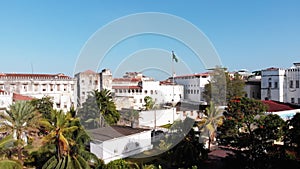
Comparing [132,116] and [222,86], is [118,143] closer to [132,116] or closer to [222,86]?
[132,116]

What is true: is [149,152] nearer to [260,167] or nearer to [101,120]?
[101,120]

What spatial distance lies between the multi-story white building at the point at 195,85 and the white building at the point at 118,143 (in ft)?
75.8

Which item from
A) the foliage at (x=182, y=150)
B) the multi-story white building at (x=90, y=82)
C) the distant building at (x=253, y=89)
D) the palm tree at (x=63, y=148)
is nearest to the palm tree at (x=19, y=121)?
the palm tree at (x=63, y=148)

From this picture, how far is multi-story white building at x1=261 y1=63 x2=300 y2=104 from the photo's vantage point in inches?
1164

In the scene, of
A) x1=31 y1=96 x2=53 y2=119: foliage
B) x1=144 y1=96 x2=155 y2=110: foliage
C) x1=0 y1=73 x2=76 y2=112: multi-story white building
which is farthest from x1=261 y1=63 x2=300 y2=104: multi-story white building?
x1=31 y1=96 x2=53 y2=119: foliage

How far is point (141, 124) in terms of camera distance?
80.0ft

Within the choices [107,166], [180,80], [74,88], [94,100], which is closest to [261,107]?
[107,166]

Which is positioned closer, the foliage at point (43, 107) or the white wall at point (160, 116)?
the foliage at point (43, 107)

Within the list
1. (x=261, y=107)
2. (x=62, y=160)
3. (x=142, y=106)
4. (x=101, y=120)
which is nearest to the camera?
(x=62, y=160)

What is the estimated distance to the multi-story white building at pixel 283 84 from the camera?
29578 millimetres

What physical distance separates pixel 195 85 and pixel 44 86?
869 inches

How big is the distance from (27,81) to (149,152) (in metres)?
20.3

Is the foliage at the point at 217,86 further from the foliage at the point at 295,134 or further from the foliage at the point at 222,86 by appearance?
the foliage at the point at 295,134

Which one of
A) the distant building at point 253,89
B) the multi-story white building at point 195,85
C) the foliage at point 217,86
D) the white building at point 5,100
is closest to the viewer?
the white building at point 5,100
